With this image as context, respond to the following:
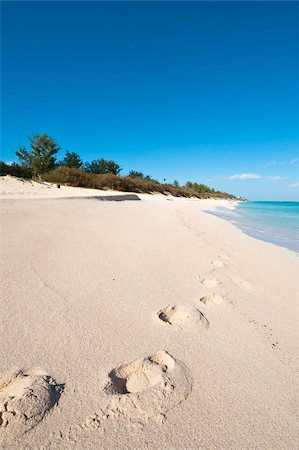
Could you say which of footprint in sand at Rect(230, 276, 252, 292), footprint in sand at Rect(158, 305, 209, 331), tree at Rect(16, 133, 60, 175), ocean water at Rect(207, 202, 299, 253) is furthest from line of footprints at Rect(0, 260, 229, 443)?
Result: tree at Rect(16, 133, 60, 175)

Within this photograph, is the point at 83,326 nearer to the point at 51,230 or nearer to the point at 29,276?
the point at 29,276

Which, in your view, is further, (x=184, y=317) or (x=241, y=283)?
(x=241, y=283)

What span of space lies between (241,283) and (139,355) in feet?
5.36

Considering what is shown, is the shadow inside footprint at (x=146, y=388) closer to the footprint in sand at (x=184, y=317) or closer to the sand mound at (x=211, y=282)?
the footprint in sand at (x=184, y=317)

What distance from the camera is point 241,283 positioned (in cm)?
264

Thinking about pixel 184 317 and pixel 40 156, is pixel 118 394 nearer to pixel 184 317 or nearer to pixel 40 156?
pixel 184 317

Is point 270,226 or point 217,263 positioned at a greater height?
point 217,263

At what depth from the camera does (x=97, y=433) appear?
96 centimetres

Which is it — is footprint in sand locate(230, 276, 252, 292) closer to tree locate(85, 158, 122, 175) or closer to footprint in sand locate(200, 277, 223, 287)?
footprint in sand locate(200, 277, 223, 287)

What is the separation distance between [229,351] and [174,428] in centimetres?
63

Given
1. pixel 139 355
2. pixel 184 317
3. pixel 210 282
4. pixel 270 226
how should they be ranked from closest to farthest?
pixel 139 355 → pixel 184 317 → pixel 210 282 → pixel 270 226

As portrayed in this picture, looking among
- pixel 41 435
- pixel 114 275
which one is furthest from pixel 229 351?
pixel 114 275

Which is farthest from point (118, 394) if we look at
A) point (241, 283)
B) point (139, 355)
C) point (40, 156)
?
point (40, 156)

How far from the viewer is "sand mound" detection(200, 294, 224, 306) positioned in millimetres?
2112
